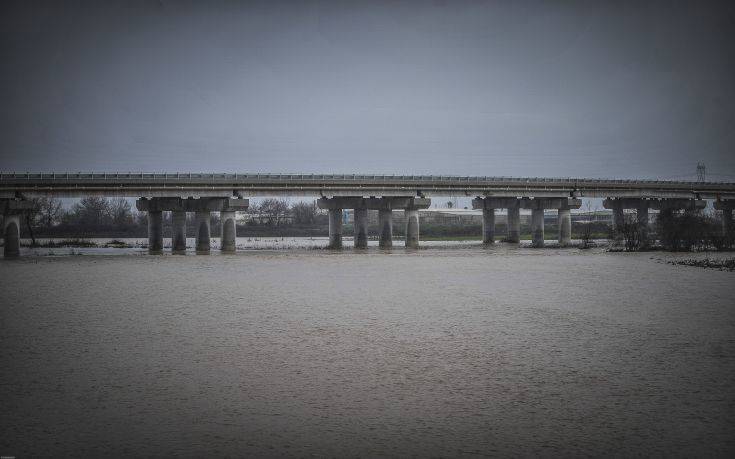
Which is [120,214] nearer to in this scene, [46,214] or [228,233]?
[46,214]

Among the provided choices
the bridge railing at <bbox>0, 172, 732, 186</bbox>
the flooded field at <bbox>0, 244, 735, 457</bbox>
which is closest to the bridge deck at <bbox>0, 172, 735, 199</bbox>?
the bridge railing at <bbox>0, 172, 732, 186</bbox>

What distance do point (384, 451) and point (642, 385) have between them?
5.08 m

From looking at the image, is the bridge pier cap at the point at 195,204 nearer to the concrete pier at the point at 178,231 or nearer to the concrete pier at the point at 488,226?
the concrete pier at the point at 178,231

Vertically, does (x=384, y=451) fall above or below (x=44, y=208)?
below

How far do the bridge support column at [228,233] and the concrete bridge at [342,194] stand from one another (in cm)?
12

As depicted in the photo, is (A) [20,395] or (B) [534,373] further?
(B) [534,373]

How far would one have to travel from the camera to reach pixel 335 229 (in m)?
73.2

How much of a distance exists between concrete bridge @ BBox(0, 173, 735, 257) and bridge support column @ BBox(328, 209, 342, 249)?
135mm

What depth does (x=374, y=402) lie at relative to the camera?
8.23 m

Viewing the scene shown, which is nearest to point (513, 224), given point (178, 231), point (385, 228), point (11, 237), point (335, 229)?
point (385, 228)

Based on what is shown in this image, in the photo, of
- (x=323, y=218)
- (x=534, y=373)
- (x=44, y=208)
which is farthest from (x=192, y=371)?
(x=323, y=218)

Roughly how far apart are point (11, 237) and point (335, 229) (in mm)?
36528

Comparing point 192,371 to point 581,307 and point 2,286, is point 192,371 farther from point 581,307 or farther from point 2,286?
point 2,286

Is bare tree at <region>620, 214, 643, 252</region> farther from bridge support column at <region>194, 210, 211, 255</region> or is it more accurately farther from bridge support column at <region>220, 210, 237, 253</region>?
bridge support column at <region>194, 210, 211, 255</region>
